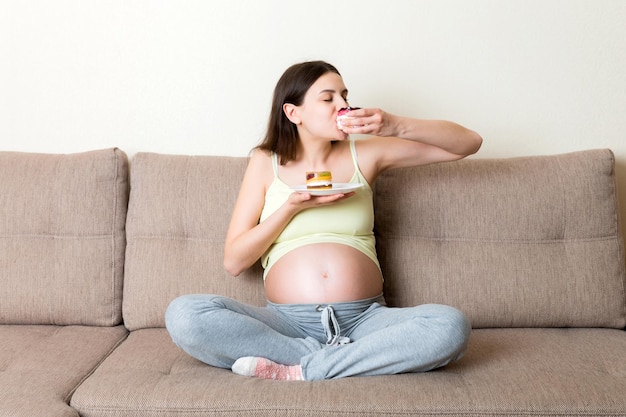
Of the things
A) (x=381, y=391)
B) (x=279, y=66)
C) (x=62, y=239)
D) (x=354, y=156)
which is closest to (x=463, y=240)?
(x=354, y=156)

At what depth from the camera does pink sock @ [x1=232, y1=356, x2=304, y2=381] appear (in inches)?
69.2

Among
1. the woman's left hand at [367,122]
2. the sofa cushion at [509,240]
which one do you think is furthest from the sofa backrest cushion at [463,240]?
the woman's left hand at [367,122]

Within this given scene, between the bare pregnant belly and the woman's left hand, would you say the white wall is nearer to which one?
the woman's left hand

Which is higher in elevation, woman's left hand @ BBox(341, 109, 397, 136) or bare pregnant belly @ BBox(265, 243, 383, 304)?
woman's left hand @ BBox(341, 109, 397, 136)

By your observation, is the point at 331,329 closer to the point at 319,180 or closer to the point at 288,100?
the point at 319,180

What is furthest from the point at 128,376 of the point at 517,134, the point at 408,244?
the point at 517,134

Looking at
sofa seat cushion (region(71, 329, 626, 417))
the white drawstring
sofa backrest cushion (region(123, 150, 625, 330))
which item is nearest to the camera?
sofa seat cushion (region(71, 329, 626, 417))

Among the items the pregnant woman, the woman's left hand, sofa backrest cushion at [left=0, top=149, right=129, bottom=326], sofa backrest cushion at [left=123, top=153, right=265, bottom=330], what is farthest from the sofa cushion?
sofa backrest cushion at [left=0, top=149, right=129, bottom=326]

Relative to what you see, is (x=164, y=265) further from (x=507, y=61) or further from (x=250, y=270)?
(x=507, y=61)

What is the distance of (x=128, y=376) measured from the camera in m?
1.76

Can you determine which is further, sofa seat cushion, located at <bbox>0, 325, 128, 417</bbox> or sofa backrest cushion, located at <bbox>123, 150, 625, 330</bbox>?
sofa backrest cushion, located at <bbox>123, 150, 625, 330</bbox>

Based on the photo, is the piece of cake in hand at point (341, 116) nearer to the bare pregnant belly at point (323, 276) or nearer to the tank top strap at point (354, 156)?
the tank top strap at point (354, 156)

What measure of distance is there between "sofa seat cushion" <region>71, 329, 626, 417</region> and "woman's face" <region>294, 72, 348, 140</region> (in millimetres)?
742

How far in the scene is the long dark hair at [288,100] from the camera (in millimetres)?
2152
